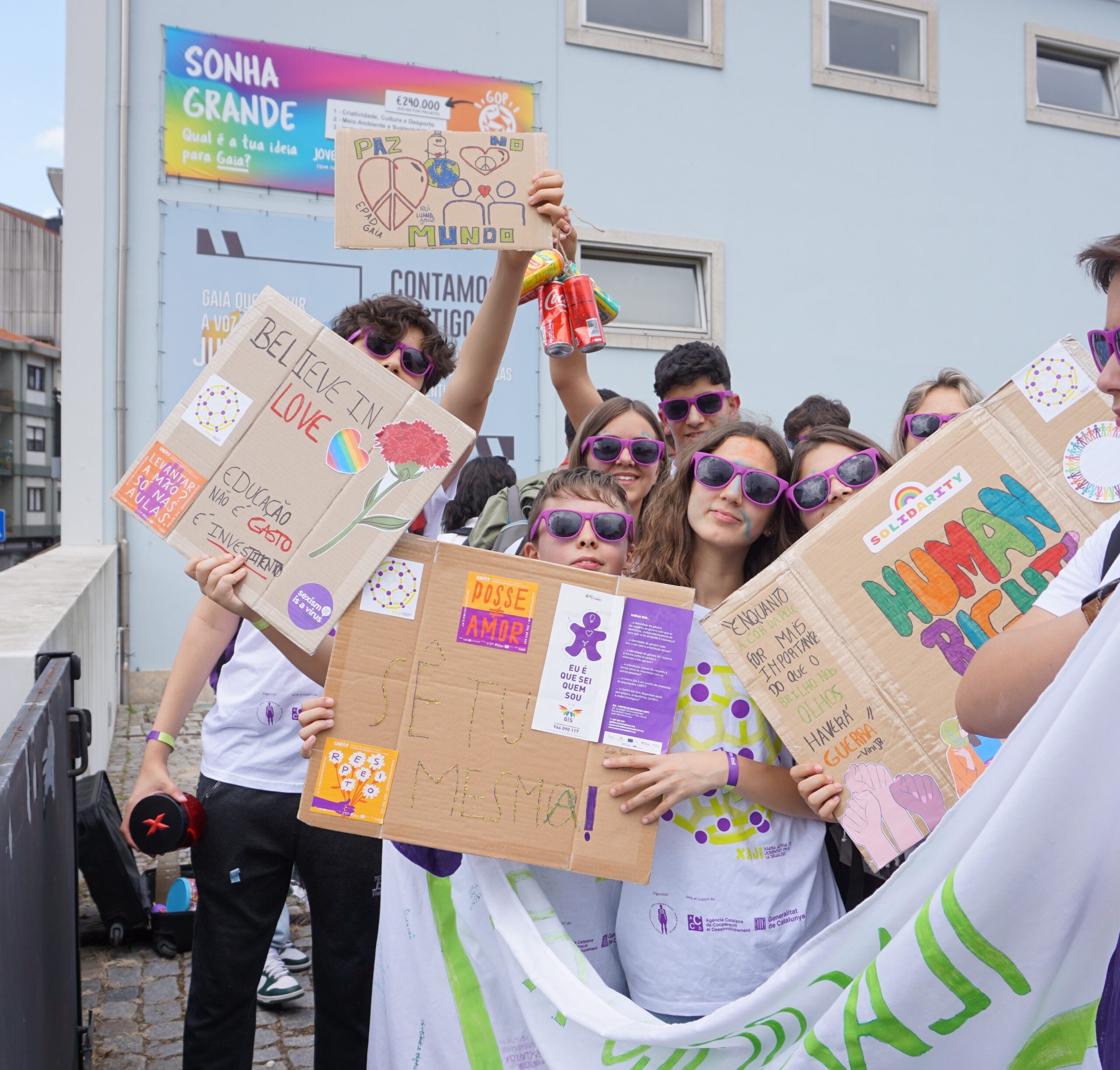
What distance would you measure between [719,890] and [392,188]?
4.93 ft

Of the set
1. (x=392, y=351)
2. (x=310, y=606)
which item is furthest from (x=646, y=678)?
(x=392, y=351)

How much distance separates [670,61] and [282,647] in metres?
8.67

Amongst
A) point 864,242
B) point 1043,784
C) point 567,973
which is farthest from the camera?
point 864,242

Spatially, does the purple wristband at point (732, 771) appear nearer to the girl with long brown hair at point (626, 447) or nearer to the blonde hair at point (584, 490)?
the blonde hair at point (584, 490)

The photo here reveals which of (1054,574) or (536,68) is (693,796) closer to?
(1054,574)

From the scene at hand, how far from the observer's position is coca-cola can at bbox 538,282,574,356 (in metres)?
2.80

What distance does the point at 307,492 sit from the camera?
1.79 meters

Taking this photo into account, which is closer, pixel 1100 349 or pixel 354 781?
pixel 1100 349

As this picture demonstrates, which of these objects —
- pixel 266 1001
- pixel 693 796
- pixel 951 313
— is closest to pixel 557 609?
pixel 693 796

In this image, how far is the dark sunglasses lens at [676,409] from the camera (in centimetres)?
324

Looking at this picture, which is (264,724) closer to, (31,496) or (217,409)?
(217,409)

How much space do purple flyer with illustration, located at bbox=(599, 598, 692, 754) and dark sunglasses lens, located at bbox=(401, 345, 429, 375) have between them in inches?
33.6

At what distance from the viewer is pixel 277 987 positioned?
11.1 feet

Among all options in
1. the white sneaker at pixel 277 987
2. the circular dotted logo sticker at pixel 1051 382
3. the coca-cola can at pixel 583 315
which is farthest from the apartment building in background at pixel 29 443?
the circular dotted logo sticker at pixel 1051 382
